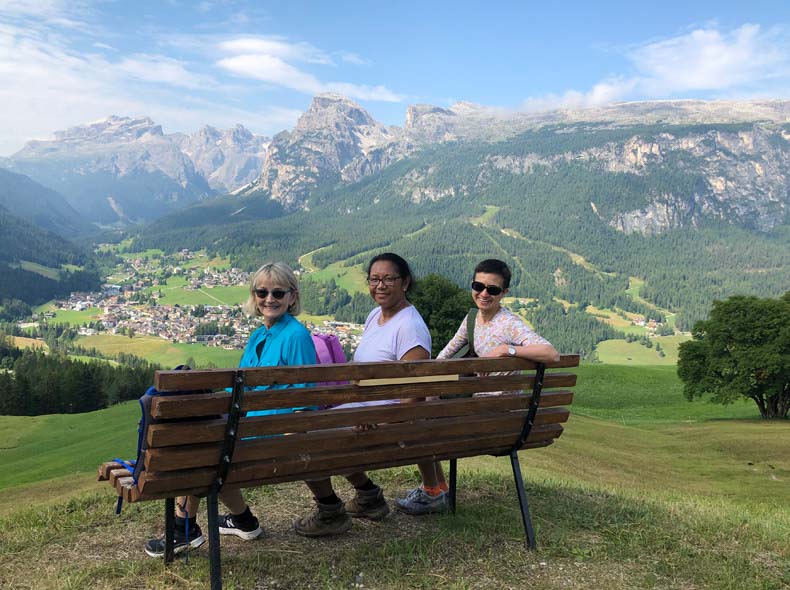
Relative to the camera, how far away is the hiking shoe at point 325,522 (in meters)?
6.38

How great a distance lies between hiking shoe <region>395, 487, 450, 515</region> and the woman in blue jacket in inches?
72.2

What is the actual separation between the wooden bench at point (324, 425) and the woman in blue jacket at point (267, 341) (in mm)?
377

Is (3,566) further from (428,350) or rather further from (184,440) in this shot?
(428,350)

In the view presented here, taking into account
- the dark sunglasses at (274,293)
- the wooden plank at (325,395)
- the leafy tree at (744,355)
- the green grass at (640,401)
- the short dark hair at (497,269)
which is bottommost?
the green grass at (640,401)

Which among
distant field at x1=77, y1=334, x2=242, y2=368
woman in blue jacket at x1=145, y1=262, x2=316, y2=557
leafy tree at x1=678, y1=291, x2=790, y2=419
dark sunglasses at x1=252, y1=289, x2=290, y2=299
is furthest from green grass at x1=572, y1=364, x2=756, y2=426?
distant field at x1=77, y1=334, x2=242, y2=368

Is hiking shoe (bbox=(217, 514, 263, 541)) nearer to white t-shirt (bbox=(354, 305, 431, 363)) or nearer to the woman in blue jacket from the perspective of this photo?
the woman in blue jacket

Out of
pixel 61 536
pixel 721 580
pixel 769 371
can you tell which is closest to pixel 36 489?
pixel 61 536

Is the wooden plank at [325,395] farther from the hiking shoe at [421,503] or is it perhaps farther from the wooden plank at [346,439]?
the hiking shoe at [421,503]

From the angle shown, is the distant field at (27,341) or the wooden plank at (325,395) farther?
the distant field at (27,341)

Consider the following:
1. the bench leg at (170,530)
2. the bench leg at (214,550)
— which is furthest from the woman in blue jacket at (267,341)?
the bench leg at (214,550)

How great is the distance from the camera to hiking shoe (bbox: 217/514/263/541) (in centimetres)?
638

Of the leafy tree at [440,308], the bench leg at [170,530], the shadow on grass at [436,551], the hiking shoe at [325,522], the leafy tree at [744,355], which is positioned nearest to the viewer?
the shadow on grass at [436,551]

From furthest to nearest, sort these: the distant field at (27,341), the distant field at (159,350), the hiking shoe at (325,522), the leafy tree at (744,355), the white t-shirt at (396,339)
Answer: the distant field at (27,341) < the distant field at (159,350) < the leafy tree at (744,355) < the hiking shoe at (325,522) < the white t-shirt at (396,339)

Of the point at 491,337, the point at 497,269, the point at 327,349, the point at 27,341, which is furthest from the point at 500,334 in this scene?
the point at 27,341
